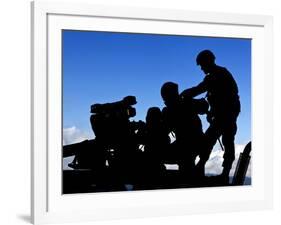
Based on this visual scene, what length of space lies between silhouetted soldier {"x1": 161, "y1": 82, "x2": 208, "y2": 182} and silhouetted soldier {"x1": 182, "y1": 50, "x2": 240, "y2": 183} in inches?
2.1

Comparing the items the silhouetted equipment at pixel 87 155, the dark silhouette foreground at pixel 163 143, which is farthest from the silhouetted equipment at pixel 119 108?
the silhouetted equipment at pixel 87 155

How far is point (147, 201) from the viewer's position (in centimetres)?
326

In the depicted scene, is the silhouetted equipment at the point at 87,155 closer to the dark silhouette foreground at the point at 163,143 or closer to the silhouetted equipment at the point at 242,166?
the dark silhouette foreground at the point at 163,143

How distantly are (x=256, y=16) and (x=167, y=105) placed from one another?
27.4 inches

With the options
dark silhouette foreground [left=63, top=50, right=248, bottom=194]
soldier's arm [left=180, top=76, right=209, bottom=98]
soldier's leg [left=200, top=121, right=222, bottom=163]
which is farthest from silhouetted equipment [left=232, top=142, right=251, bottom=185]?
soldier's arm [left=180, top=76, right=209, bottom=98]

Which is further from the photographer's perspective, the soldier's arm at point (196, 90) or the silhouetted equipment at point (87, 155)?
the soldier's arm at point (196, 90)

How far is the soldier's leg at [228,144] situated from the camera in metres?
3.46

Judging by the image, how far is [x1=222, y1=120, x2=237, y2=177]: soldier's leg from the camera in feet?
11.4

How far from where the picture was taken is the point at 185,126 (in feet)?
11.1

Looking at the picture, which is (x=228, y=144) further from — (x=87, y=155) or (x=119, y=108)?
(x=87, y=155)

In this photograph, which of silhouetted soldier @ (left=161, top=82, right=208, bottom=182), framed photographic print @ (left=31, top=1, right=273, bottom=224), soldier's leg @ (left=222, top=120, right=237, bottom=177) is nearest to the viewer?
framed photographic print @ (left=31, top=1, right=273, bottom=224)

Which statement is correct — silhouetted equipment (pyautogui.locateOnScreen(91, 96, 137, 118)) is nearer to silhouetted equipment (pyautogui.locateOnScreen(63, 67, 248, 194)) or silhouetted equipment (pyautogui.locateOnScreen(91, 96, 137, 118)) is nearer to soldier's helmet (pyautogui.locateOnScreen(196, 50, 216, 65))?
silhouetted equipment (pyautogui.locateOnScreen(63, 67, 248, 194))

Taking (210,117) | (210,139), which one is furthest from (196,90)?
(210,139)

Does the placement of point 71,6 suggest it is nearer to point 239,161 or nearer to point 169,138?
point 169,138
